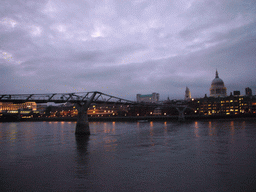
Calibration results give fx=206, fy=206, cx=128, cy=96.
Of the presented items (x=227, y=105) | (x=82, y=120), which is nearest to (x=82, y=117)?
(x=82, y=120)

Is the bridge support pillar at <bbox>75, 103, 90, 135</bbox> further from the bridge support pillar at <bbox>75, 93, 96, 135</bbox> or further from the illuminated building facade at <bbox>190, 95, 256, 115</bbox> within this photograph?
the illuminated building facade at <bbox>190, 95, 256, 115</bbox>

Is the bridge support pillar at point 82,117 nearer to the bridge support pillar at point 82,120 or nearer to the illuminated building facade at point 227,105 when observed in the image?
the bridge support pillar at point 82,120

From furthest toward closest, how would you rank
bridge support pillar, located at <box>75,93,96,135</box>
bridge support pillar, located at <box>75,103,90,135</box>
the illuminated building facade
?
1. the illuminated building facade
2. bridge support pillar, located at <box>75,103,90,135</box>
3. bridge support pillar, located at <box>75,93,96,135</box>

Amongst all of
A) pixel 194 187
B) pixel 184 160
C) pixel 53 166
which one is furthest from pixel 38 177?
pixel 184 160

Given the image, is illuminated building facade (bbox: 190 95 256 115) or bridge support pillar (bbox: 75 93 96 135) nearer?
bridge support pillar (bbox: 75 93 96 135)

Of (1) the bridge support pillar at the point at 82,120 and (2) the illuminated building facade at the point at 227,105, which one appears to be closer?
(1) the bridge support pillar at the point at 82,120

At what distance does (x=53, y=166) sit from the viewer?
21.0 metres

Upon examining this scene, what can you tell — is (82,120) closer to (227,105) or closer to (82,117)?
(82,117)

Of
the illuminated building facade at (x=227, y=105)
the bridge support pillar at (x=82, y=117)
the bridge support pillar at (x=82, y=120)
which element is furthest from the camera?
the illuminated building facade at (x=227, y=105)

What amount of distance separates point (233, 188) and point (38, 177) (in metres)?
15.0

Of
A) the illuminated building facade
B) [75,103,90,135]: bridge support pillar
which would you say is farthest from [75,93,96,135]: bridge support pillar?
the illuminated building facade

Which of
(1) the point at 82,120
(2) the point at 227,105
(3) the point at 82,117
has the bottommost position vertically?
(1) the point at 82,120

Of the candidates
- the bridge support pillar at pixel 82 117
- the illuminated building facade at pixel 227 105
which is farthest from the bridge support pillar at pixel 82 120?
the illuminated building facade at pixel 227 105

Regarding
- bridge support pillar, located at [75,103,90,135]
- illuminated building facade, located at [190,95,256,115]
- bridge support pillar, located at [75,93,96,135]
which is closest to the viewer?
bridge support pillar, located at [75,93,96,135]
